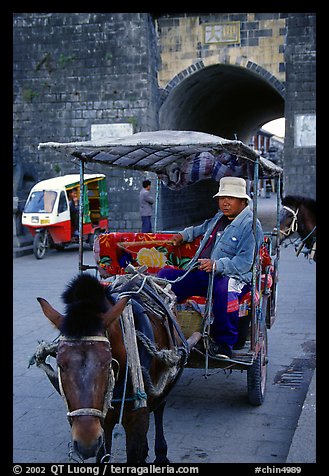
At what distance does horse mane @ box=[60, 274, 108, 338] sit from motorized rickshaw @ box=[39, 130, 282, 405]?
0.80 meters

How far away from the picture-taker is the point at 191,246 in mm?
6102

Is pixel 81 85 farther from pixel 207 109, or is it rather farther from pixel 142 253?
pixel 142 253

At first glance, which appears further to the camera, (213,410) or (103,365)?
(213,410)

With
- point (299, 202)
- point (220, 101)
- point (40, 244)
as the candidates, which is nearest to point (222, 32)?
point (220, 101)

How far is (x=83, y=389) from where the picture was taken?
271 cm

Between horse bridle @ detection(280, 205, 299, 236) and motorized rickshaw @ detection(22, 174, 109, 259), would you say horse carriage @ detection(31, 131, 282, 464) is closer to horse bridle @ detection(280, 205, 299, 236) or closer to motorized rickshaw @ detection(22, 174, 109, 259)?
horse bridle @ detection(280, 205, 299, 236)

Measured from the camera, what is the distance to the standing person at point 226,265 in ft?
15.8

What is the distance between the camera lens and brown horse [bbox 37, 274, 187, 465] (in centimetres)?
269

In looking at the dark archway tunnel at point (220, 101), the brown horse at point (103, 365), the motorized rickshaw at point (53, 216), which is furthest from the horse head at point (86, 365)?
the dark archway tunnel at point (220, 101)

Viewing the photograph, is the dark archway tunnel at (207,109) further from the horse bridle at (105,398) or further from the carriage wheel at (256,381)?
the horse bridle at (105,398)

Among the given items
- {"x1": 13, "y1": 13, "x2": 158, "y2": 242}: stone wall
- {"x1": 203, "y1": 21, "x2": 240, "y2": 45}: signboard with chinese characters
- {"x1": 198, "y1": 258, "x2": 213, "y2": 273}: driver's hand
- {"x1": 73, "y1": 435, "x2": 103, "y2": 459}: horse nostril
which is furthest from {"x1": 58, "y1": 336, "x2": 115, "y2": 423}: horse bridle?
{"x1": 203, "y1": 21, "x2": 240, "y2": 45}: signboard with chinese characters

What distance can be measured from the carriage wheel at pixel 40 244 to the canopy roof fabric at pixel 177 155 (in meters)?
8.32

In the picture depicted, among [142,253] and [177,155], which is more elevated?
[177,155]

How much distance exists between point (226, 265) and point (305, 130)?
13.2m
